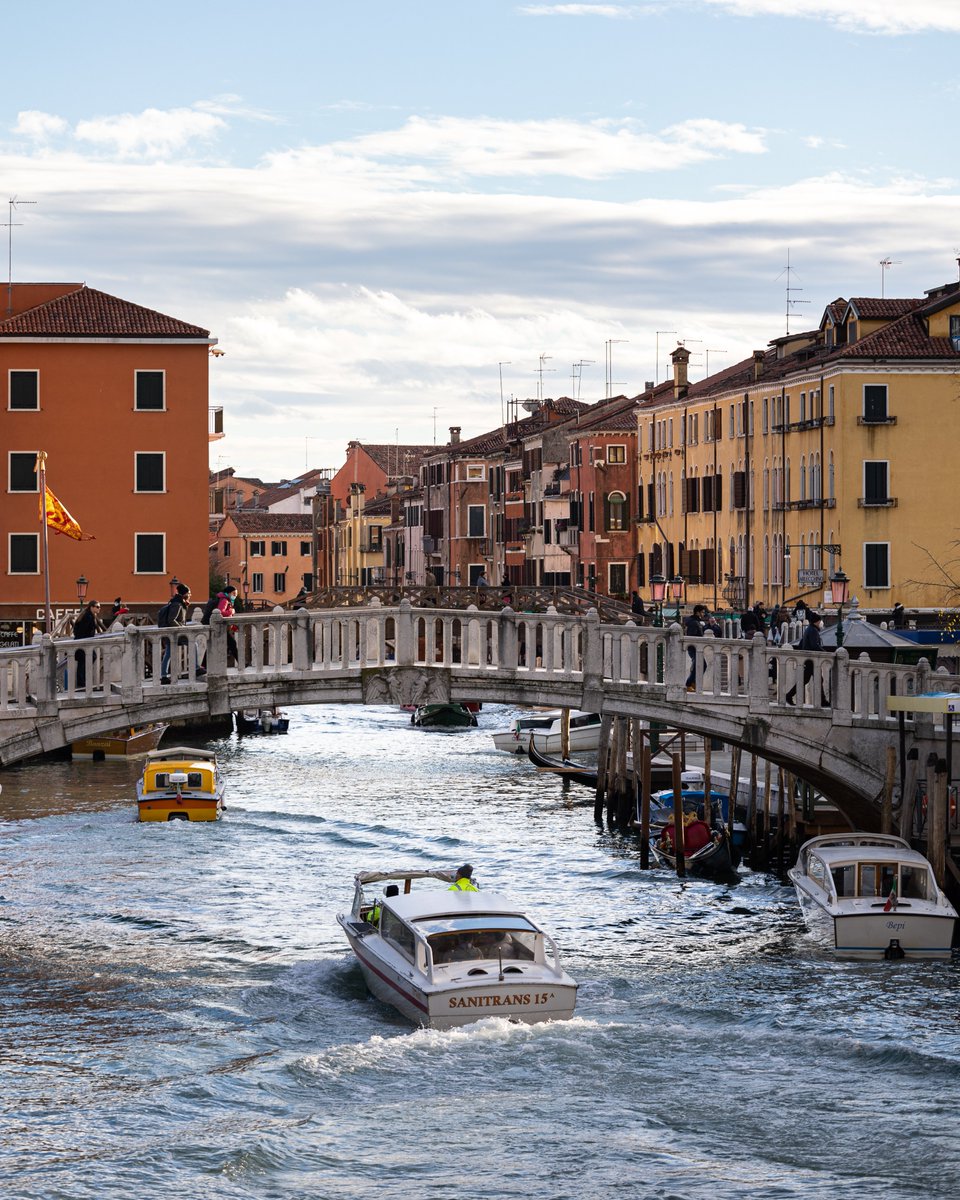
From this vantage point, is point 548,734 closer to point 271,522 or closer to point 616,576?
point 616,576

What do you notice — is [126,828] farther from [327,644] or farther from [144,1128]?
[144,1128]

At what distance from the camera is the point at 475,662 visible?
27.5 meters

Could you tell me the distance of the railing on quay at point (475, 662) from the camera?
84.1ft

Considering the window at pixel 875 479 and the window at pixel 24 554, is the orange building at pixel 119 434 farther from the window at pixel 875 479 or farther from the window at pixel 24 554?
the window at pixel 875 479

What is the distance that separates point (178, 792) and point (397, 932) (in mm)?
18131

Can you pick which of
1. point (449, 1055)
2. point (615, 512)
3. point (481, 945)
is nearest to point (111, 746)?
point (615, 512)

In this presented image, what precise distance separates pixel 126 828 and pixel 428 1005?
19.1 metres

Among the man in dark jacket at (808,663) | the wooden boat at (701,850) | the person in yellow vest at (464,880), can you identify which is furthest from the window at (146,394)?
the person in yellow vest at (464,880)

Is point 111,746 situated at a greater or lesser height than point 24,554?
lesser

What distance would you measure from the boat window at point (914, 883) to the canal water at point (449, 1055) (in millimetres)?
999

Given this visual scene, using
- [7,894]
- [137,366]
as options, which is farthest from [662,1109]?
[137,366]

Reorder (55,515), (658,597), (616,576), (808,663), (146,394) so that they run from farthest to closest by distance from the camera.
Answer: (616,576) → (658,597) → (146,394) → (55,515) → (808,663)

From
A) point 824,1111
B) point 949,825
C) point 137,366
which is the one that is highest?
point 137,366

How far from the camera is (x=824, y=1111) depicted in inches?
821
